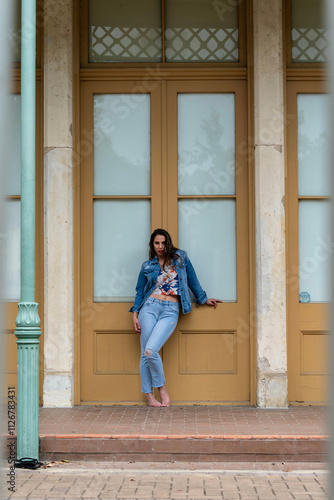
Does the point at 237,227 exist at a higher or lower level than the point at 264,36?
lower

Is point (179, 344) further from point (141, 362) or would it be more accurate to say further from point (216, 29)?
point (216, 29)

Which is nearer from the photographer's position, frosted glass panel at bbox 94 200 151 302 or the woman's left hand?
the woman's left hand

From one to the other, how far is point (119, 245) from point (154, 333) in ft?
3.71

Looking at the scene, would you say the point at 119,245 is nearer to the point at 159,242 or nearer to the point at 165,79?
the point at 159,242

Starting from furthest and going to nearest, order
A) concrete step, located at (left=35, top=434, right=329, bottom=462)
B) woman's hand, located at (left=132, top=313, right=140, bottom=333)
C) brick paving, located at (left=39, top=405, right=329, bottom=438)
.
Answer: woman's hand, located at (left=132, top=313, right=140, bottom=333) → brick paving, located at (left=39, top=405, right=329, bottom=438) → concrete step, located at (left=35, top=434, right=329, bottom=462)

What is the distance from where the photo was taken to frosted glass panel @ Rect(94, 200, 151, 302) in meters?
7.85

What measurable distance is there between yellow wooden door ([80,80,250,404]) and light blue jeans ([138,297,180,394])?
0.97ft

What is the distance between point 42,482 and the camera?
5.18m

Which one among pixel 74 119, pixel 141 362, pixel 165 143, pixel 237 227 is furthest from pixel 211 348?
pixel 74 119

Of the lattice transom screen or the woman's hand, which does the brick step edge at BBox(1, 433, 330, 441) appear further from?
the lattice transom screen

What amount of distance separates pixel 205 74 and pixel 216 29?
0.55 meters

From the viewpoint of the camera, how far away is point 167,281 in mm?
7523

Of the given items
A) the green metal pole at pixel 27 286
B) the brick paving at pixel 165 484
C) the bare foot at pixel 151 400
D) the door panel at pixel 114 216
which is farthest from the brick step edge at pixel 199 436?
the door panel at pixel 114 216

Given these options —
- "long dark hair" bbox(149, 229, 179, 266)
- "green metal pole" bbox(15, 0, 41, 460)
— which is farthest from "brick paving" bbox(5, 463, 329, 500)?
"long dark hair" bbox(149, 229, 179, 266)
